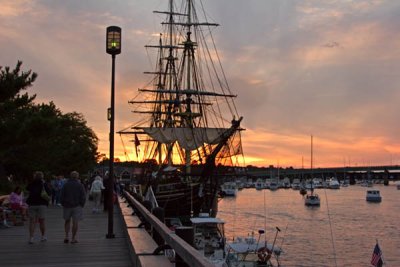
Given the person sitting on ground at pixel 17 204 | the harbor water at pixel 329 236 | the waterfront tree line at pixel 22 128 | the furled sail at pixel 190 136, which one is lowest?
the harbor water at pixel 329 236

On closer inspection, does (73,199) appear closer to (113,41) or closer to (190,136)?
(113,41)

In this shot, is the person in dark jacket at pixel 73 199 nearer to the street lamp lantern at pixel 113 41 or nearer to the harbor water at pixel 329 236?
the street lamp lantern at pixel 113 41

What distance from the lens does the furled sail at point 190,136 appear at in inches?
2906

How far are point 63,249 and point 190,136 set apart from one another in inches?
2357

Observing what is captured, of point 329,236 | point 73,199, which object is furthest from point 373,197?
point 73,199

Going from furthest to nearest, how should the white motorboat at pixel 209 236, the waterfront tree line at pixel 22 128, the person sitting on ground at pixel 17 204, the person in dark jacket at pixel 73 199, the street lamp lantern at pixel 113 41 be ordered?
1. the white motorboat at pixel 209 236
2. the waterfront tree line at pixel 22 128
3. the person sitting on ground at pixel 17 204
4. the street lamp lantern at pixel 113 41
5. the person in dark jacket at pixel 73 199

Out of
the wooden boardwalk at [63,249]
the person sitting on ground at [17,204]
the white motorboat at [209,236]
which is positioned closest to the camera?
the wooden boardwalk at [63,249]

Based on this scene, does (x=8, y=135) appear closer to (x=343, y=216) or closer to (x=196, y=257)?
(x=196, y=257)

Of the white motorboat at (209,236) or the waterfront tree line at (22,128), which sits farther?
the white motorboat at (209,236)

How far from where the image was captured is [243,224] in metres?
76.2

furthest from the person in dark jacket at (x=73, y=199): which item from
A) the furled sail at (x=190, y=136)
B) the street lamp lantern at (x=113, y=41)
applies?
the furled sail at (x=190, y=136)

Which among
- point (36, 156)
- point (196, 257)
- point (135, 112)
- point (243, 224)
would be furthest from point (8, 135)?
point (135, 112)

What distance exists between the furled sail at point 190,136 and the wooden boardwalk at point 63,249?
52943 mm

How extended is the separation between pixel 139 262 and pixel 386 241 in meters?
57.2
